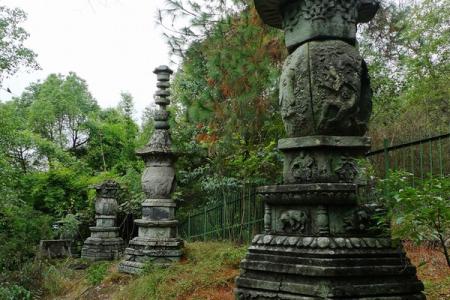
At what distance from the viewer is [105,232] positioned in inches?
485

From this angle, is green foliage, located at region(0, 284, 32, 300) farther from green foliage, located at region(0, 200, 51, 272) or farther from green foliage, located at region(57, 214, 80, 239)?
green foliage, located at region(57, 214, 80, 239)

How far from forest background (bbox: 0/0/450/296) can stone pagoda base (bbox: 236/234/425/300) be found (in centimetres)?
524

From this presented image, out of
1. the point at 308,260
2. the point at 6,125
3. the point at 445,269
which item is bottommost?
the point at 445,269

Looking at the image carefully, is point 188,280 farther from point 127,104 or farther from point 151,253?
point 127,104

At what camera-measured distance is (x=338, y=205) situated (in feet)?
12.6

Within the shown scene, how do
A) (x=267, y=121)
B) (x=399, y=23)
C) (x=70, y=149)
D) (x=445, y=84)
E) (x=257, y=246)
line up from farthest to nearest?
(x=70, y=149), (x=445, y=84), (x=399, y=23), (x=267, y=121), (x=257, y=246)

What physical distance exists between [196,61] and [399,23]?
6108mm

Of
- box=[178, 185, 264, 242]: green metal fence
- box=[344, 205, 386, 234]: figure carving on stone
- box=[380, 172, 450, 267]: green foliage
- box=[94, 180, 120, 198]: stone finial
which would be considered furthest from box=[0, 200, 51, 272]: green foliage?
box=[380, 172, 450, 267]: green foliage

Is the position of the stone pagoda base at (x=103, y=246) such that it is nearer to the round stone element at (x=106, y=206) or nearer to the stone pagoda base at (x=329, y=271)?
the round stone element at (x=106, y=206)

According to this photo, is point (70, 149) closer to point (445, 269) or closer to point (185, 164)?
point (185, 164)

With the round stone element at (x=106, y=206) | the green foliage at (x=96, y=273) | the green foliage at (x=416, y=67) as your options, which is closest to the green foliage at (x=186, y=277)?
the green foliage at (x=96, y=273)

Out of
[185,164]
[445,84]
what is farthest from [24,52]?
[445,84]

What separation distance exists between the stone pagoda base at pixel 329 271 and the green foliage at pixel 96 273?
5.63 m

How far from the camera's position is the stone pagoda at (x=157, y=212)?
28.0 feet
